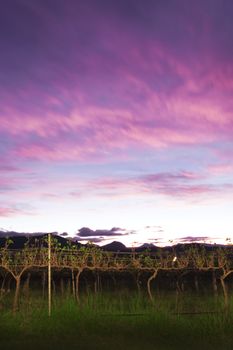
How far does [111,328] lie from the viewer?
11328 mm

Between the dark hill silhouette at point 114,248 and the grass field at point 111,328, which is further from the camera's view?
the dark hill silhouette at point 114,248

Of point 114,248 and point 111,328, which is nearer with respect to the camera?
point 111,328

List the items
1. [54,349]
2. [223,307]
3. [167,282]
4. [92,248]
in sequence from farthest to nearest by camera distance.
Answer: [167,282] < [92,248] < [223,307] < [54,349]

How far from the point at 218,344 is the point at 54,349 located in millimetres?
3324

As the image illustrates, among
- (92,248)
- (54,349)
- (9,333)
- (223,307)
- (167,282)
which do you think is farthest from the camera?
(167,282)

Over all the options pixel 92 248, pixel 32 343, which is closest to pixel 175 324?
pixel 32 343

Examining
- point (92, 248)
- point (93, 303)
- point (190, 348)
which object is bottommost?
point (190, 348)

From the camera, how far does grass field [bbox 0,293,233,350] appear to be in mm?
10266

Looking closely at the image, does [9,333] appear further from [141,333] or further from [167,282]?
[167,282]

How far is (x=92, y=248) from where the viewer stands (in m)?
19.7

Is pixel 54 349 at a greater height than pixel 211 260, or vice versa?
pixel 211 260

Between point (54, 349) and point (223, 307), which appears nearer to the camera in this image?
point (54, 349)

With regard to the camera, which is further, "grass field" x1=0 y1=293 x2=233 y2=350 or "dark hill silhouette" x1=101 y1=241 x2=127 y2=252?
"dark hill silhouette" x1=101 y1=241 x2=127 y2=252

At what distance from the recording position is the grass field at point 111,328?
1027 cm
